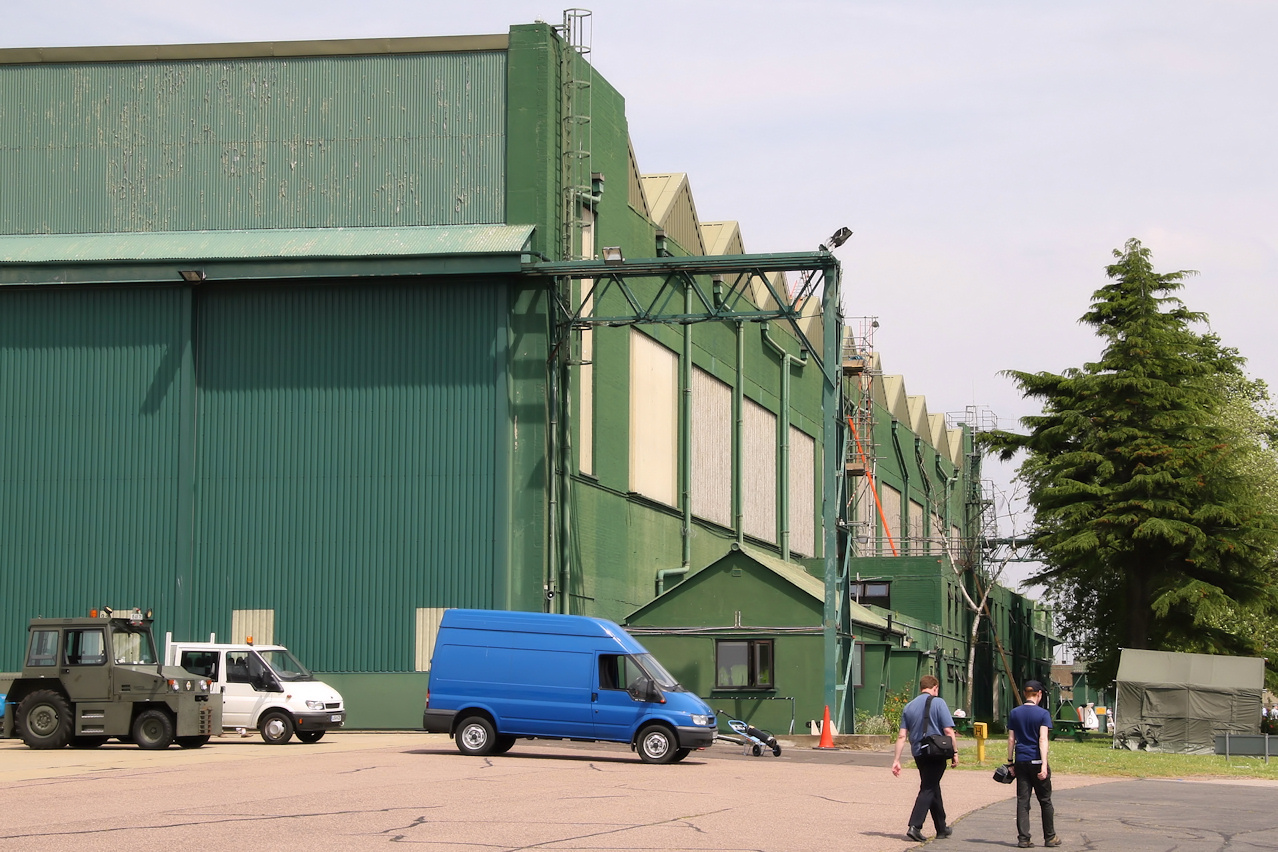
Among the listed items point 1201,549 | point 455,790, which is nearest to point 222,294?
point 455,790

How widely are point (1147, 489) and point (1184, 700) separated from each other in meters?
9.04

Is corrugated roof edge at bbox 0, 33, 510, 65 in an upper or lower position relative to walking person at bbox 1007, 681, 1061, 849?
upper

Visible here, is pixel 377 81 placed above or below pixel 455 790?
above

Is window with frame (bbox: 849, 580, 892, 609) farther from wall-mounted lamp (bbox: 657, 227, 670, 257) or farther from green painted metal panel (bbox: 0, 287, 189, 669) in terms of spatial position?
green painted metal panel (bbox: 0, 287, 189, 669)

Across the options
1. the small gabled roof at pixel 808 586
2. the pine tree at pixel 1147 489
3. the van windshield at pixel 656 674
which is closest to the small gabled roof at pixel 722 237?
the pine tree at pixel 1147 489

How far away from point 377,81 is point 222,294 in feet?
21.1

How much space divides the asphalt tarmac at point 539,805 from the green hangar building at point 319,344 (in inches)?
414

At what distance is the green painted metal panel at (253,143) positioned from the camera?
38.4 meters

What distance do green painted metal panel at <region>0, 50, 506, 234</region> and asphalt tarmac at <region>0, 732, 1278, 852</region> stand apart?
15.9m

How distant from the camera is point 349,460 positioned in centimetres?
3756

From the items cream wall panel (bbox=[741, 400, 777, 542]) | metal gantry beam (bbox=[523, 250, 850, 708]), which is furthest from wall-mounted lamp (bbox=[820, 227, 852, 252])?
cream wall panel (bbox=[741, 400, 777, 542])

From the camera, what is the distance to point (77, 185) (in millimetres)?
39281

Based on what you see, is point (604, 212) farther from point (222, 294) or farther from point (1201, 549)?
point (1201, 549)

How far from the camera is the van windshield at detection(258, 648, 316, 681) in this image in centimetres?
2980
